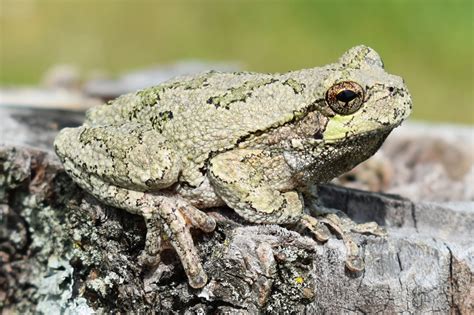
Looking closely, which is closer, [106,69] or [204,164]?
[204,164]

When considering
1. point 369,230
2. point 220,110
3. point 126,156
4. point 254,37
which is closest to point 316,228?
point 369,230

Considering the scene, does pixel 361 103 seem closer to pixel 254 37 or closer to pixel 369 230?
pixel 369 230

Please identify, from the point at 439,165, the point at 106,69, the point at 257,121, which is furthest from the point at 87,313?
the point at 106,69

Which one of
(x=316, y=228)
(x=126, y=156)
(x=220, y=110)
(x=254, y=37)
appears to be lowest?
(x=316, y=228)

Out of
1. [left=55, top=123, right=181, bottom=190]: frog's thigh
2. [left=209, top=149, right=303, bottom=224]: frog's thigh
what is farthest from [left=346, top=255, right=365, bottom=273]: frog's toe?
[left=55, top=123, right=181, bottom=190]: frog's thigh

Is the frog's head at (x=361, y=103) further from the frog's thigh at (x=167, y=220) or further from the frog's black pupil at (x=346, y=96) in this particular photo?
the frog's thigh at (x=167, y=220)

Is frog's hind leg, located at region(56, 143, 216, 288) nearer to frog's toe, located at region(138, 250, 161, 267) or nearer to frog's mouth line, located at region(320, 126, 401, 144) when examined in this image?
frog's toe, located at region(138, 250, 161, 267)

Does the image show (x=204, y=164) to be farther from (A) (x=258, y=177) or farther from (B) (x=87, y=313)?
(B) (x=87, y=313)
